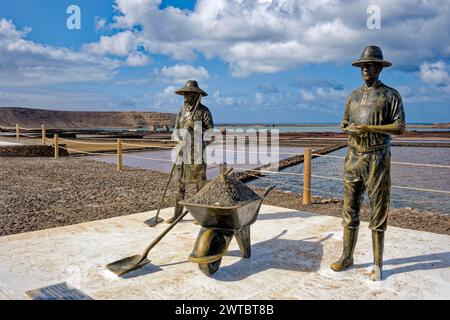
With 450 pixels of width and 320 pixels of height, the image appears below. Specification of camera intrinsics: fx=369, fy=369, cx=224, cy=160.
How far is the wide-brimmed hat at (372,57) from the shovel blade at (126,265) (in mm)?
2533

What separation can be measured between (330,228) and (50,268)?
3188mm

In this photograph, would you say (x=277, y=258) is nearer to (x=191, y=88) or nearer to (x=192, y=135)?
(x=192, y=135)

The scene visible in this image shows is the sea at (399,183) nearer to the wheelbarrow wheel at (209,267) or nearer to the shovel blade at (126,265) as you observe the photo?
the wheelbarrow wheel at (209,267)

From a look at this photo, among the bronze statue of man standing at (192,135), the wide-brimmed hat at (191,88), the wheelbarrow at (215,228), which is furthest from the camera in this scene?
the bronze statue of man standing at (192,135)

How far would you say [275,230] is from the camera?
4.57m

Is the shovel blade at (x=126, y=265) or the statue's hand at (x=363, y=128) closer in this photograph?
the statue's hand at (x=363, y=128)

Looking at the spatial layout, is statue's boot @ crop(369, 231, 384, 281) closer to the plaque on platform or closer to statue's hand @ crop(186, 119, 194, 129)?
the plaque on platform

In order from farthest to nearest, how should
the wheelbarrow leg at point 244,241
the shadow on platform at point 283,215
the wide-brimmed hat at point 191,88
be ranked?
the shadow on platform at point 283,215 → the wide-brimmed hat at point 191,88 → the wheelbarrow leg at point 244,241

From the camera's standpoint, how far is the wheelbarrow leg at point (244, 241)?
139 inches

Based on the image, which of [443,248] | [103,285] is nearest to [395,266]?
[443,248]

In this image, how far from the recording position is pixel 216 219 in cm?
316

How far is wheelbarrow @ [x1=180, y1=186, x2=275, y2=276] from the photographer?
305 centimetres

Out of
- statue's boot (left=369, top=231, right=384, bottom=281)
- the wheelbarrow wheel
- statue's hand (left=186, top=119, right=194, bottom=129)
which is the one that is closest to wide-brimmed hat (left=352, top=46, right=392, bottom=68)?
statue's boot (left=369, top=231, right=384, bottom=281)

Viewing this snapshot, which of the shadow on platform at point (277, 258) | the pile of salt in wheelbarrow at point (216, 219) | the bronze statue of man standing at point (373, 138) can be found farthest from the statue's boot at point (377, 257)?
the pile of salt in wheelbarrow at point (216, 219)
